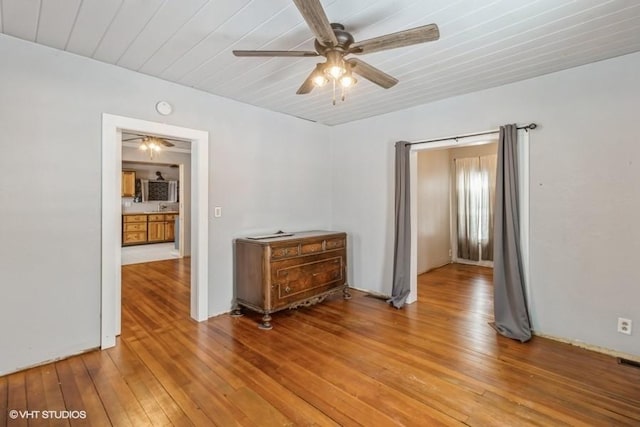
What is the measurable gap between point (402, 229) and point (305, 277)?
1.35m

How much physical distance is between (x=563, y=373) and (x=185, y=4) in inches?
145

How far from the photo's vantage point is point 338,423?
1792 millimetres

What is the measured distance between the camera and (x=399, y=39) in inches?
67.3

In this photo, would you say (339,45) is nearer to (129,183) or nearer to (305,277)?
(305,277)

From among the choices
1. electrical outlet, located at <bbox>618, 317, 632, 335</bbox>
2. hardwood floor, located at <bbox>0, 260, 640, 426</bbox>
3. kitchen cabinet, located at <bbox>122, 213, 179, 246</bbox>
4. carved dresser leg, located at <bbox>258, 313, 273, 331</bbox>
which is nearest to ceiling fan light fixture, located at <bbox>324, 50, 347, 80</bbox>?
hardwood floor, located at <bbox>0, 260, 640, 426</bbox>

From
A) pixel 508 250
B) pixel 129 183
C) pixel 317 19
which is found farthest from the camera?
pixel 129 183

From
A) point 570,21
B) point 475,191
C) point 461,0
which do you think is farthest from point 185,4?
point 475,191

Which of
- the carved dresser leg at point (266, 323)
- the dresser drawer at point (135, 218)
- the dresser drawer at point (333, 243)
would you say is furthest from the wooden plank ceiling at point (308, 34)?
the dresser drawer at point (135, 218)

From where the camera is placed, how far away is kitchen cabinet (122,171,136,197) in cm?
856

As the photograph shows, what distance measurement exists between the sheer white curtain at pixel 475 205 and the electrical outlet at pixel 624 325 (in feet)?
11.4

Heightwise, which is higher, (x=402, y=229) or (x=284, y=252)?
(x=402, y=229)

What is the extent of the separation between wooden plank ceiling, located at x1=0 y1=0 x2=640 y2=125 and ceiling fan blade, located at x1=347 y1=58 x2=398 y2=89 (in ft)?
0.82

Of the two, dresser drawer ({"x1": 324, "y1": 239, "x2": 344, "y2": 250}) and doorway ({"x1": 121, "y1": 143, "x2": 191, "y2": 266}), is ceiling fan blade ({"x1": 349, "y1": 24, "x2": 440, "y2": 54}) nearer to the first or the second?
dresser drawer ({"x1": 324, "y1": 239, "x2": 344, "y2": 250})

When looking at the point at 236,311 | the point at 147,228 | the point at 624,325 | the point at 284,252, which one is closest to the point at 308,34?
the point at 284,252
